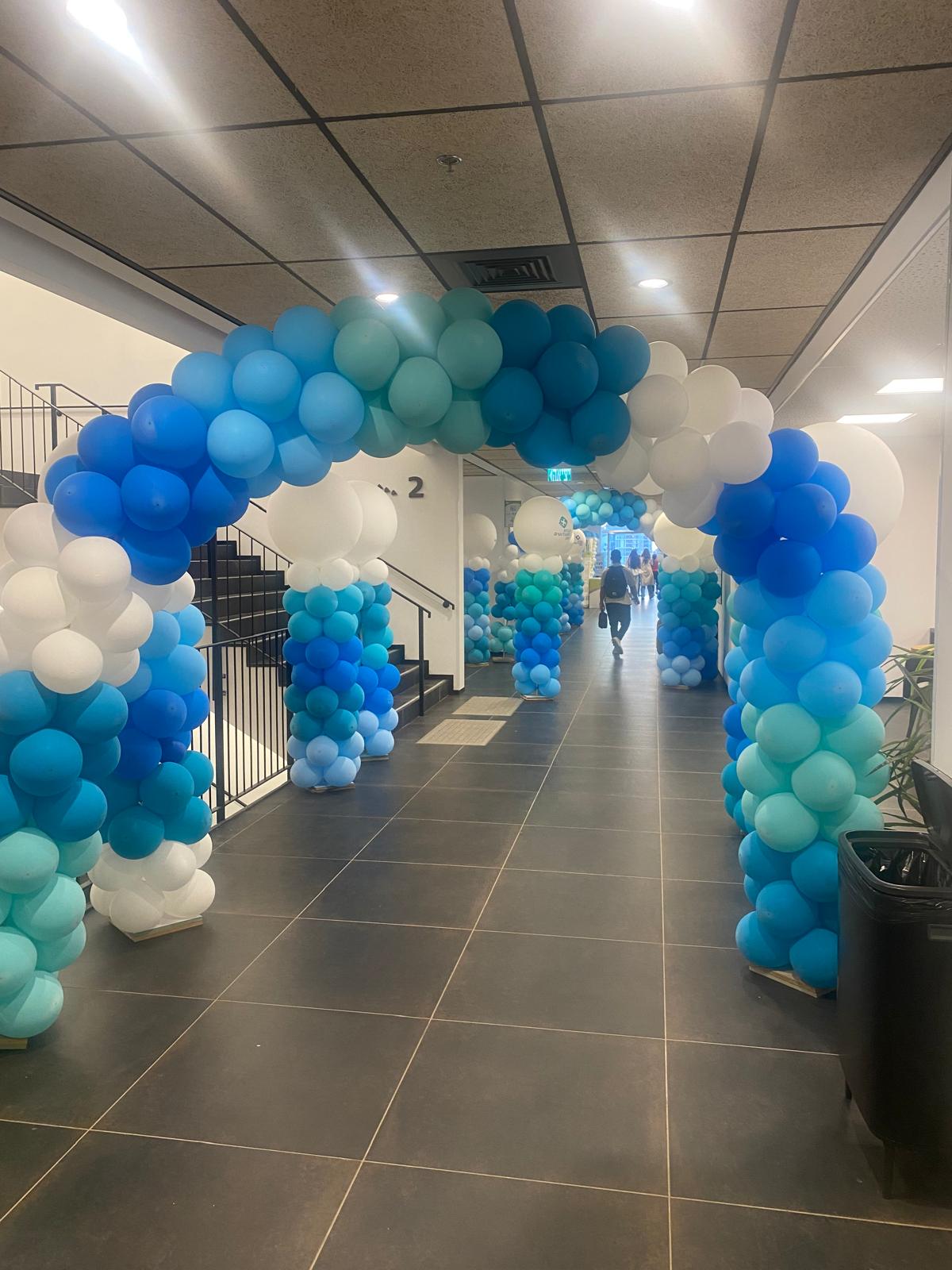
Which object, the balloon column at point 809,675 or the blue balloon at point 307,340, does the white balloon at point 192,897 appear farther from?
the balloon column at point 809,675

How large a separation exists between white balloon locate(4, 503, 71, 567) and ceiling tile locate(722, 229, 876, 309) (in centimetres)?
290

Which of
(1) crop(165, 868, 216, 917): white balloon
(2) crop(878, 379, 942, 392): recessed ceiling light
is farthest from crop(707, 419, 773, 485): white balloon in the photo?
(2) crop(878, 379, 942, 392): recessed ceiling light

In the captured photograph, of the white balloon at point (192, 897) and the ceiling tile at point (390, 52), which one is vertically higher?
the ceiling tile at point (390, 52)

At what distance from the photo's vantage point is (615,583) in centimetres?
1304

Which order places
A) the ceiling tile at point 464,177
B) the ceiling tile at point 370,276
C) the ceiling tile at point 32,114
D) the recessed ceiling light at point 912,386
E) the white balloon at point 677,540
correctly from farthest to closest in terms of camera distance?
the white balloon at point 677,540 < the recessed ceiling light at point 912,386 < the ceiling tile at point 370,276 < the ceiling tile at point 464,177 < the ceiling tile at point 32,114

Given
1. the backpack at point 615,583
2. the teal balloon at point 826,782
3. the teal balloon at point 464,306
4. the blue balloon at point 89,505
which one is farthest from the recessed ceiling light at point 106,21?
the backpack at point 615,583

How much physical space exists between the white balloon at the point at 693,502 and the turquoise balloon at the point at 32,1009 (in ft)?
8.85

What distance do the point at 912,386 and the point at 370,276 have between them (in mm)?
4520

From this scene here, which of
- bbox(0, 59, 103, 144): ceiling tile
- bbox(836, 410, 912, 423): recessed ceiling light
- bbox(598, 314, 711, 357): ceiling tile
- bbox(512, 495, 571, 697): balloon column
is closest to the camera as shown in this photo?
bbox(0, 59, 103, 144): ceiling tile

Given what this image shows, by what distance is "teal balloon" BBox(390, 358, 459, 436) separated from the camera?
2.88 metres

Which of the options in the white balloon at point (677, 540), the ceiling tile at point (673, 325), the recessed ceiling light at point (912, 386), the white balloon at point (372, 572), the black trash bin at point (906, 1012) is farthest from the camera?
the white balloon at point (677, 540)

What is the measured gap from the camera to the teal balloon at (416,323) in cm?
292

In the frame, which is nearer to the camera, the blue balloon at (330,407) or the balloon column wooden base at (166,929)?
the blue balloon at (330,407)

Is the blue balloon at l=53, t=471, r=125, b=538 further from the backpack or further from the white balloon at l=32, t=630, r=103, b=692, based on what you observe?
the backpack
